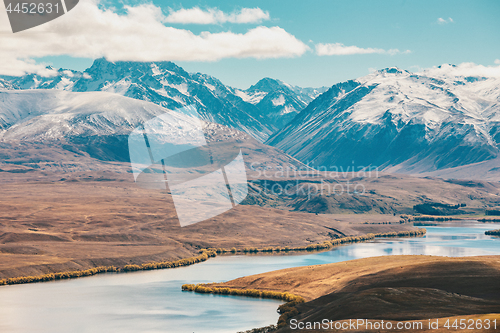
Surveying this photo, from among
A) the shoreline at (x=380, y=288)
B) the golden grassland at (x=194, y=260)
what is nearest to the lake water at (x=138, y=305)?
the golden grassland at (x=194, y=260)

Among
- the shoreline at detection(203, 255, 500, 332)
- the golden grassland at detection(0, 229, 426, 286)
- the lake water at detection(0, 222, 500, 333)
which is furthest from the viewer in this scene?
the golden grassland at detection(0, 229, 426, 286)

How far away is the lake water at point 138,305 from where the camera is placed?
203ft

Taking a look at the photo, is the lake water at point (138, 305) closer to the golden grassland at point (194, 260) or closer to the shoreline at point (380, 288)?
the golden grassland at point (194, 260)

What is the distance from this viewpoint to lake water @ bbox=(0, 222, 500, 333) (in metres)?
61.8

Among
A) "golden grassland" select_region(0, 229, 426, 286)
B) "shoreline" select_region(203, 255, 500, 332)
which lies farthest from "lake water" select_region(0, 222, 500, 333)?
"shoreline" select_region(203, 255, 500, 332)

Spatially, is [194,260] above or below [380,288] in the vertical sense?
below

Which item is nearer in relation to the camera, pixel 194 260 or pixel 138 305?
pixel 138 305

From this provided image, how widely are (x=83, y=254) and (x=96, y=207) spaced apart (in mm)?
70123

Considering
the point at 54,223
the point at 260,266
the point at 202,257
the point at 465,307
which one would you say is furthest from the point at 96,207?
the point at 465,307

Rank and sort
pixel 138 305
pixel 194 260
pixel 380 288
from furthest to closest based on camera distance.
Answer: pixel 194 260 < pixel 138 305 < pixel 380 288

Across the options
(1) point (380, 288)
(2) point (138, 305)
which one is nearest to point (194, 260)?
(2) point (138, 305)

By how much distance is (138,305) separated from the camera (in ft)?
241

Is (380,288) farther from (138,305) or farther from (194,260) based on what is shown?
(194,260)

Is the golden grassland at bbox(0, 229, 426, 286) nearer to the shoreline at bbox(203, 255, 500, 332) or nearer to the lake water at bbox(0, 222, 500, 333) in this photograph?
the lake water at bbox(0, 222, 500, 333)
